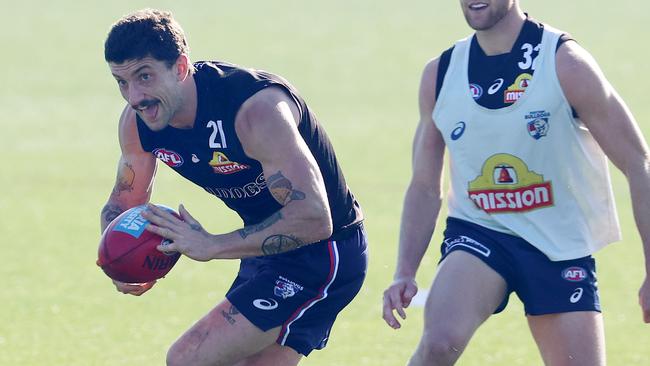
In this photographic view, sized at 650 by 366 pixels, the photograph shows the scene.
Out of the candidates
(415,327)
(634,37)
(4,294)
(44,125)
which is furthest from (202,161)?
(634,37)

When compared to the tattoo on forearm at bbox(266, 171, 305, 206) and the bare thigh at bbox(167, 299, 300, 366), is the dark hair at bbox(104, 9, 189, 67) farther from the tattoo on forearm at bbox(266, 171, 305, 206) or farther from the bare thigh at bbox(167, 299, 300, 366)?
the bare thigh at bbox(167, 299, 300, 366)

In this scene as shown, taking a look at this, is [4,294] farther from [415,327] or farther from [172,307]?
[415,327]

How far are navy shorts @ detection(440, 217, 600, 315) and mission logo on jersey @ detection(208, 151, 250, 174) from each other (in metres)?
1.05

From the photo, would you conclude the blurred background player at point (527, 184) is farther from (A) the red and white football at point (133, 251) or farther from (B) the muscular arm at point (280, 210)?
(A) the red and white football at point (133, 251)

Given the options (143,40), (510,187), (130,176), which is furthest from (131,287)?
(510,187)

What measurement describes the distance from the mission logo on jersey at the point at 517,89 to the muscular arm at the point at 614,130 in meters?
0.21

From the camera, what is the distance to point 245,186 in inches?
239

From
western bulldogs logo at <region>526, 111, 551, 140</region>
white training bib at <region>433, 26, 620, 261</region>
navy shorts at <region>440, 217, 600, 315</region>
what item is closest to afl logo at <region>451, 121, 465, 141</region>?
white training bib at <region>433, 26, 620, 261</region>

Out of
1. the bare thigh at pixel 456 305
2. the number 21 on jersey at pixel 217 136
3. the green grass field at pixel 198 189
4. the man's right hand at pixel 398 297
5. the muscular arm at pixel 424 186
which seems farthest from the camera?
the green grass field at pixel 198 189

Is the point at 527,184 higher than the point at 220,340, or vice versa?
the point at 527,184

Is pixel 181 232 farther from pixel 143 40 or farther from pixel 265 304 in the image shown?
pixel 143 40

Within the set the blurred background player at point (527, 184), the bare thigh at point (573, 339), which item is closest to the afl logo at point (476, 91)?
the blurred background player at point (527, 184)

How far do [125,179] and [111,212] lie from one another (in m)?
0.17

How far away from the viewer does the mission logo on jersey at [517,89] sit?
19.6ft
